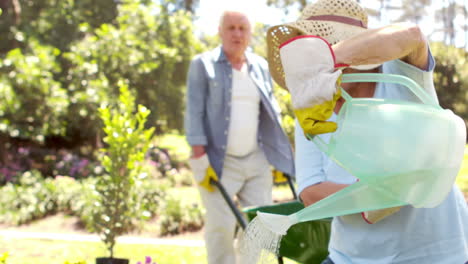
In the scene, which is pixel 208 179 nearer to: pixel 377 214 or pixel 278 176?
pixel 278 176

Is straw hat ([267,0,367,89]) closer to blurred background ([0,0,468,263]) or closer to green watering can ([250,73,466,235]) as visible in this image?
green watering can ([250,73,466,235])

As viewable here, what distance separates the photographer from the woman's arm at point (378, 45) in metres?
0.92

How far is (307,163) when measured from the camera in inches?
58.3

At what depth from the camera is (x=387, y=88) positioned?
1.22 meters

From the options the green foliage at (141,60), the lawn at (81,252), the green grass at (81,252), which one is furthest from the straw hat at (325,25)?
the green foliage at (141,60)

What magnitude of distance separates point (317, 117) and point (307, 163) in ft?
2.05

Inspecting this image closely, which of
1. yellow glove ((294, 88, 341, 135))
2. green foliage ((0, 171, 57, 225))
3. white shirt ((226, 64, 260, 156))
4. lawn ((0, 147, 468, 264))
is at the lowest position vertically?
green foliage ((0, 171, 57, 225))

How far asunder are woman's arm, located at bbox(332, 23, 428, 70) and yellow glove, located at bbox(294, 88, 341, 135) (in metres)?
0.08

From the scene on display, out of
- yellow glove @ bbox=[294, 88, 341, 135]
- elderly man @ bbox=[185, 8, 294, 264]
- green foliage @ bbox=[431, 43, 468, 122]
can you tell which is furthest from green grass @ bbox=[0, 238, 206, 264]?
green foliage @ bbox=[431, 43, 468, 122]

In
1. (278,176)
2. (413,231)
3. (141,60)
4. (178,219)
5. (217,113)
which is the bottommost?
(178,219)

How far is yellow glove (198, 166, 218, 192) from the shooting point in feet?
10.5

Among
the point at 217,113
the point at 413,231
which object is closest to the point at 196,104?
the point at 217,113

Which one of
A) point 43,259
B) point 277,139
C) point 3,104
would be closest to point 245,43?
point 277,139

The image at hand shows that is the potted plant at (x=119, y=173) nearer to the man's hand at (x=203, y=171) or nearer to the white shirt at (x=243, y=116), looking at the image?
the man's hand at (x=203, y=171)
